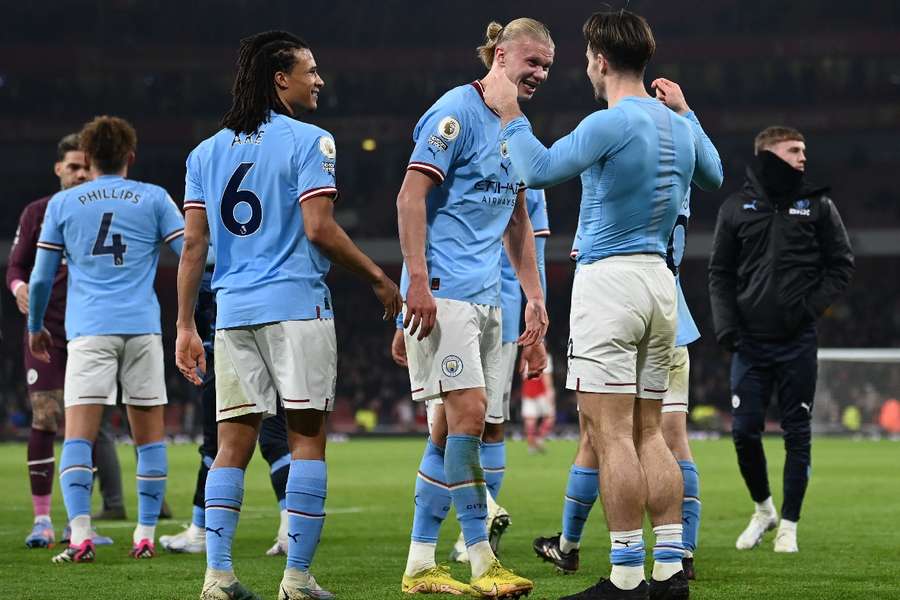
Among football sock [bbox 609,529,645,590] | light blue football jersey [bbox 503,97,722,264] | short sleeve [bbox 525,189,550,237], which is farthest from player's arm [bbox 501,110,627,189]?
short sleeve [bbox 525,189,550,237]

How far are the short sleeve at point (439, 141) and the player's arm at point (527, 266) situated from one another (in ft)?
1.65

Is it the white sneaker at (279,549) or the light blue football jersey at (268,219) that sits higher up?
the light blue football jersey at (268,219)

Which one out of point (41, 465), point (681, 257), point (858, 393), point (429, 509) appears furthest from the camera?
point (858, 393)

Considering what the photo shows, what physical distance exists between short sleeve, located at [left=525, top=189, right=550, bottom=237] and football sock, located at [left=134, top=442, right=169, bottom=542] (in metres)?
2.26

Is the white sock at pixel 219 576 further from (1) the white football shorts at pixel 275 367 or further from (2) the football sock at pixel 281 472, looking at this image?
(2) the football sock at pixel 281 472

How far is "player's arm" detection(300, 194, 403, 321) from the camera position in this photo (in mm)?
4668

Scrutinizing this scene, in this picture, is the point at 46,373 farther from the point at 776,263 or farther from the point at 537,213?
the point at 776,263

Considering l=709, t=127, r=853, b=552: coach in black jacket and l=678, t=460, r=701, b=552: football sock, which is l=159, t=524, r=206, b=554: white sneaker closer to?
l=678, t=460, r=701, b=552: football sock

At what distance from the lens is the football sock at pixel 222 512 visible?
4.71 metres

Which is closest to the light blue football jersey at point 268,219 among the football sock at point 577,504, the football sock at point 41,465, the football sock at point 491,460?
the football sock at point 577,504

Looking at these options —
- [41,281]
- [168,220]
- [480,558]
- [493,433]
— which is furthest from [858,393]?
[480,558]

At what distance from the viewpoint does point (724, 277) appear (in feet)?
24.4

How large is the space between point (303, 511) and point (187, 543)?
95.3 inches

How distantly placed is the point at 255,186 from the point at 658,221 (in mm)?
1472
